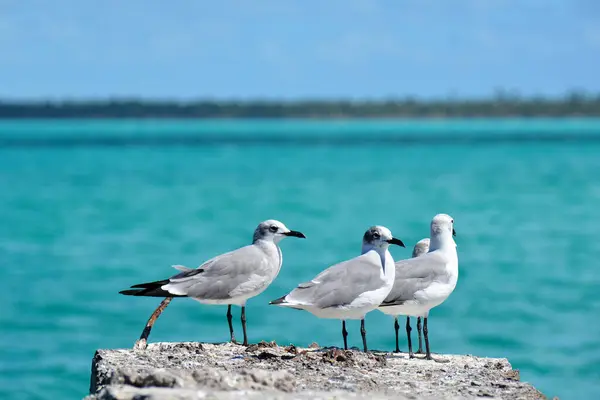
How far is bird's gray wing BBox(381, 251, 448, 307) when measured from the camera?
9.44m

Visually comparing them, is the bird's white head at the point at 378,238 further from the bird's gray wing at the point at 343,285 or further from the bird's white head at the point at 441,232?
the bird's white head at the point at 441,232

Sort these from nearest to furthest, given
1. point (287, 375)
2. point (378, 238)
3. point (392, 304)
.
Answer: point (287, 375) < point (378, 238) < point (392, 304)

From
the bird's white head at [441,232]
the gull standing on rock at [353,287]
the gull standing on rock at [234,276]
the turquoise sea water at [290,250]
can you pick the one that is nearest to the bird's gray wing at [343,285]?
the gull standing on rock at [353,287]

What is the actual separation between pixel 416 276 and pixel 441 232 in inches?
19.6

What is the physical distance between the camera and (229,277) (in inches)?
382

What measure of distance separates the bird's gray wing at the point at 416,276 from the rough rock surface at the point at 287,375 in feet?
1.55

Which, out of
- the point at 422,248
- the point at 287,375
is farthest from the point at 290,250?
the point at 287,375

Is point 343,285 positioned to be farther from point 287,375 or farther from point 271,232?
point 287,375

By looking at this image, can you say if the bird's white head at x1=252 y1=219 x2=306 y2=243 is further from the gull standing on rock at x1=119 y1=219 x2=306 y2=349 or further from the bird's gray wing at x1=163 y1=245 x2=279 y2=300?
the bird's gray wing at x1=163 y1=245 x2=279 y2=300

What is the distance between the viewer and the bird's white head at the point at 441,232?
31.7ft

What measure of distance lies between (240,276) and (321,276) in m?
0.71

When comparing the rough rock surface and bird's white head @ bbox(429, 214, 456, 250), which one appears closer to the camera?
the rough rock surface

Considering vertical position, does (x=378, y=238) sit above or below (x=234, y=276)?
above

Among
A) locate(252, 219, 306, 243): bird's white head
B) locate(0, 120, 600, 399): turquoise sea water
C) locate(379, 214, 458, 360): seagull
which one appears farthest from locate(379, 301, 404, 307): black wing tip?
locate(0, 120, 600, 399): turquoise sea water
